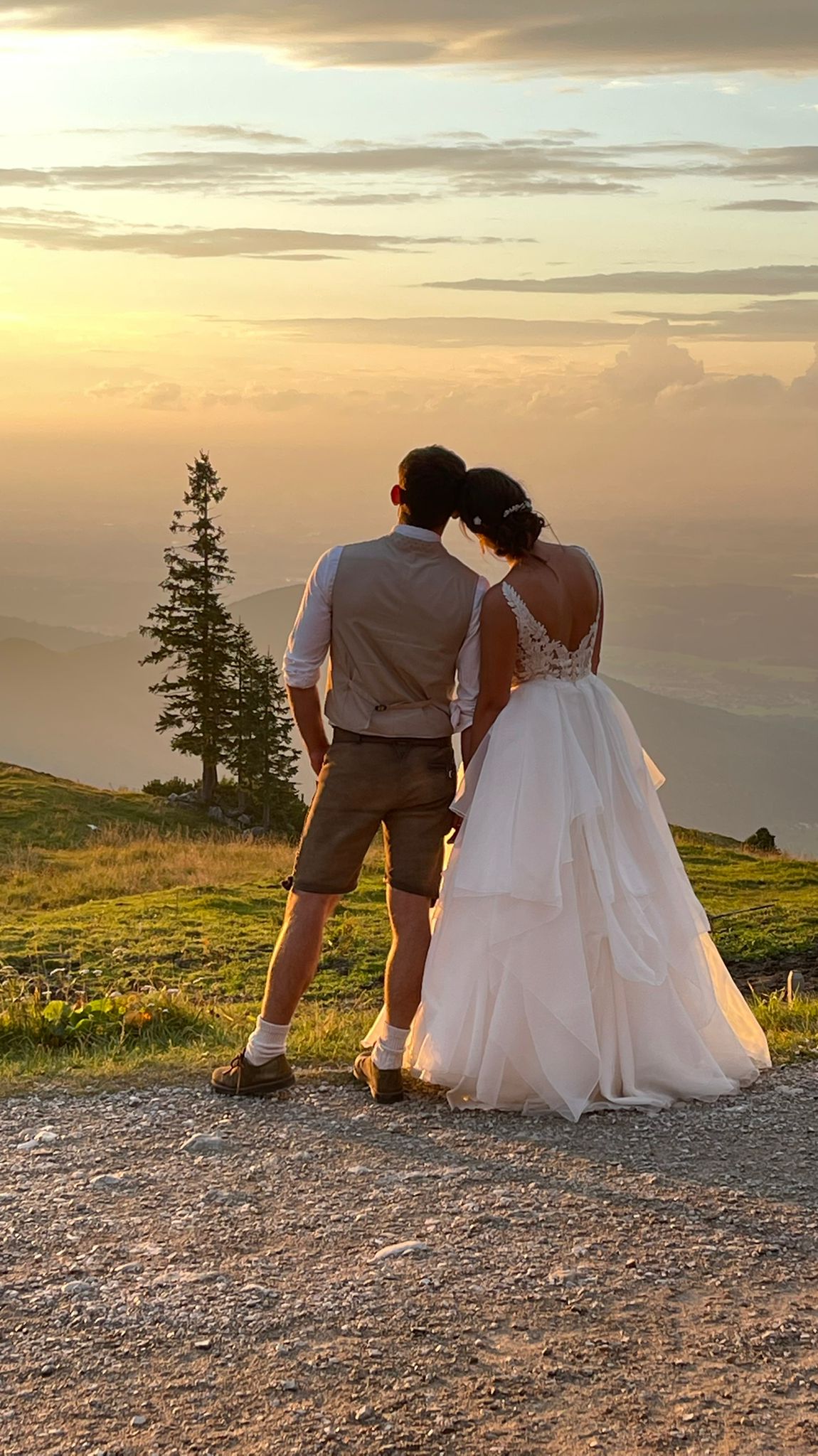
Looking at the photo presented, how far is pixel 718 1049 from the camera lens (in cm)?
738

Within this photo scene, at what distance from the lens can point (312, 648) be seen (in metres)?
6.75

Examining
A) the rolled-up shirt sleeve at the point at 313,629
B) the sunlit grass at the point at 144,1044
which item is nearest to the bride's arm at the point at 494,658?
the rolled-up shirt sleeve at the point at 313,629

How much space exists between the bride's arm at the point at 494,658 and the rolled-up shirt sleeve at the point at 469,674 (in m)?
0.03

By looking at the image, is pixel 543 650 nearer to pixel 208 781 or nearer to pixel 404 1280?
pixel 404 1280

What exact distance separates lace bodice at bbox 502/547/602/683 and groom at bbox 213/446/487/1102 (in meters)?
0.26

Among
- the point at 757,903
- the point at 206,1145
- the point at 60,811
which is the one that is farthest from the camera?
the point at 60,811

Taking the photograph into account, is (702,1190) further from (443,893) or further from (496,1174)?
(443,893)

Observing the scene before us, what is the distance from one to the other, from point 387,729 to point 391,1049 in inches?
64.8

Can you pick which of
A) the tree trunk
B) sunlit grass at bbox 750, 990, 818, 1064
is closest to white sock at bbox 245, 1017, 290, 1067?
sunlit grass at bbox 750, 990, 818, 1064

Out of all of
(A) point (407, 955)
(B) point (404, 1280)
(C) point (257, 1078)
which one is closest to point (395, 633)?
(A) point (407, 955)

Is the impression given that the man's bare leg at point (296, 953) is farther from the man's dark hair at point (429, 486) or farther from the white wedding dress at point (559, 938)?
the man's dark hair at point (429, 486)

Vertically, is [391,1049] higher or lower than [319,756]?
lower

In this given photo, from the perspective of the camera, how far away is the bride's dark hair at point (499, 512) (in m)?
6.79

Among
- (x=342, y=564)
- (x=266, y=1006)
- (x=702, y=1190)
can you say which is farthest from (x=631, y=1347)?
(x=342, y=564)
